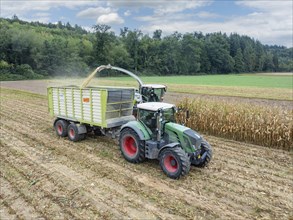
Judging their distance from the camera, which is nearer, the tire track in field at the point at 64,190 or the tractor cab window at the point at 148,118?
the tire track in field at the point at 64,190

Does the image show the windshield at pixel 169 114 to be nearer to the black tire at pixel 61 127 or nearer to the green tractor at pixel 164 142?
the green tractor at pixel 164 142

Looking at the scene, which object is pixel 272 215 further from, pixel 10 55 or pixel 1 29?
pixel 1 29

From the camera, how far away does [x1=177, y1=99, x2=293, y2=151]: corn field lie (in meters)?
9.79

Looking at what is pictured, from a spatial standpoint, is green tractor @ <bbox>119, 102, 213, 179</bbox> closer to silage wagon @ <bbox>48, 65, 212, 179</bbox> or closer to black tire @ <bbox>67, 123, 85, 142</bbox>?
silage wagon @ <bbox>48, 65, 212, 179</bbox>

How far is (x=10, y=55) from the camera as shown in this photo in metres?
62.7

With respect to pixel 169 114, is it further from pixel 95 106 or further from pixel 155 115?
pixel 95 106

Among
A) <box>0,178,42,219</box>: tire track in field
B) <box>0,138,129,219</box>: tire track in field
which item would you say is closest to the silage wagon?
<box>0,138,129,219</box>: tire track in field

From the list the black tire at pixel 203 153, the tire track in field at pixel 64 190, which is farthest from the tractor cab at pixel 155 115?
the tire track in field at pixel 64 190

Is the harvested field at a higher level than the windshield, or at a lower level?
lower

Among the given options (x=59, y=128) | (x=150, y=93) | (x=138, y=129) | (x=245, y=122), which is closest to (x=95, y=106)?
(x=138, y=129)

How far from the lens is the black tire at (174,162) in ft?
21.7

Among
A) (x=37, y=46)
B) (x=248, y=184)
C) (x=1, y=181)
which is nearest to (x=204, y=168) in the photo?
(x=248, y=184)

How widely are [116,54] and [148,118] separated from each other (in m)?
81.5

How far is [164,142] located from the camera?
7402 mm
